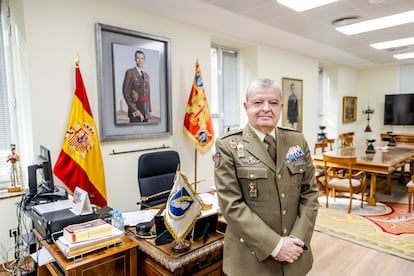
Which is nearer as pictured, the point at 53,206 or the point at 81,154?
the point at 53,206

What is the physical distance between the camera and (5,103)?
2.66m

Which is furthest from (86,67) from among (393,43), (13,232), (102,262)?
(393,43)

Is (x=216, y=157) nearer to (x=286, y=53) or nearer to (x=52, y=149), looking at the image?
(x=52, y=149)

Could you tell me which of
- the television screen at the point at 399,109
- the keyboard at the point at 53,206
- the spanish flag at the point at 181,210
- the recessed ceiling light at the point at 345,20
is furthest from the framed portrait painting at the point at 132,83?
the television screen at the point at 399,109

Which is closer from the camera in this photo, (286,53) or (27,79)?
(27,79)

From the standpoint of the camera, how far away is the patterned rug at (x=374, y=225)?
9.36 ft

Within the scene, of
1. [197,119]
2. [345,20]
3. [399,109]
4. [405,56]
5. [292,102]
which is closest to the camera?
[197,119]

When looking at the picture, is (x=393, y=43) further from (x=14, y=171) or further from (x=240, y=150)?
(x=14, y=171)

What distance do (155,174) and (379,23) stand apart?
344 centimetres

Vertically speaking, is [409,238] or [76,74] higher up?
[76,74]

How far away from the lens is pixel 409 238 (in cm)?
299

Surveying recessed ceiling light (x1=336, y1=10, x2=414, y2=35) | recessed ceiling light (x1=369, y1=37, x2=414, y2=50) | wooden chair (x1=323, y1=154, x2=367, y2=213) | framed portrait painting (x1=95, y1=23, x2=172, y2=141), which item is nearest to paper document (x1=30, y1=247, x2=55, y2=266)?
framed portrait painting (x1=95, y1=23, x2=172, y2=141)

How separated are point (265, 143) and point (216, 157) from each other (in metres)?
0.23

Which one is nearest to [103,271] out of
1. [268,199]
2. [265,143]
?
[268,199]
